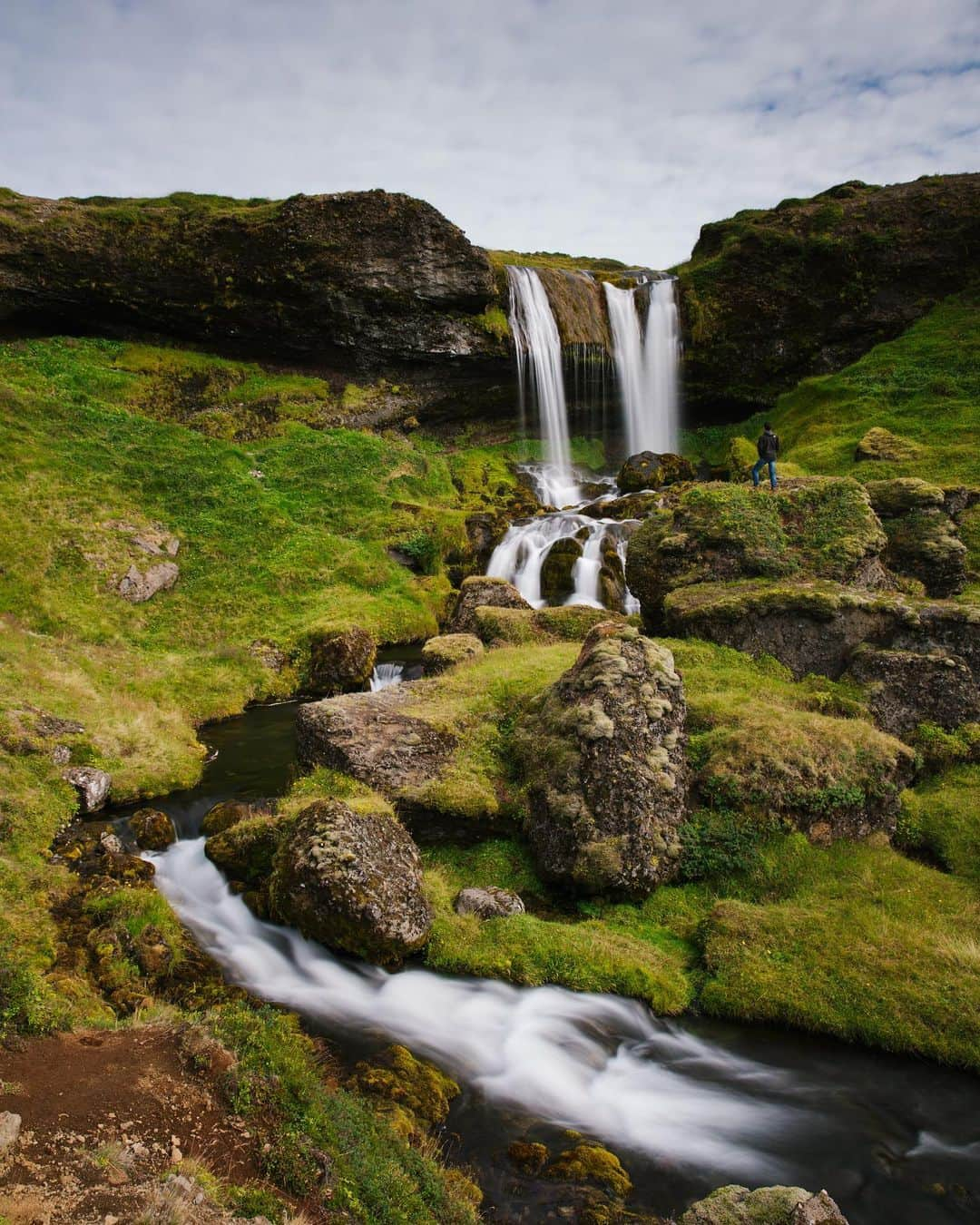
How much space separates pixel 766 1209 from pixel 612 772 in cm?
581

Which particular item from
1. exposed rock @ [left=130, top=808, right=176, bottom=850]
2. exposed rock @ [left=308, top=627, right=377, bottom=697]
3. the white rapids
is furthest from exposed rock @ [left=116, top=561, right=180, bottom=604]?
the white rapids

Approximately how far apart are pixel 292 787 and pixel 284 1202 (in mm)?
8049

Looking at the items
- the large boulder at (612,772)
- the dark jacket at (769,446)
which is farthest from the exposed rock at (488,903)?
the dark jacket at (769,446)

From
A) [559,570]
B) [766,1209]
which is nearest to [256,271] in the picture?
[559,570]

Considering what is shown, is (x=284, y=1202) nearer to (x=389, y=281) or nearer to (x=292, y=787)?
(x=292, y=787)

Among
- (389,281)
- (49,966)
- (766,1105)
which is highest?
(389,281)

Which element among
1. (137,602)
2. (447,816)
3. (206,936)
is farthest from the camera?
(137,602)

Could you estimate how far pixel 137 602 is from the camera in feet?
78.3

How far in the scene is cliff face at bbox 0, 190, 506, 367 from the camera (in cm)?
3572

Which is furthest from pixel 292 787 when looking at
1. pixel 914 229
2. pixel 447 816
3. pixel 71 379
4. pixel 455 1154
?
pixel 914 229

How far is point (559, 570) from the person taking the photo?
26.8 meters

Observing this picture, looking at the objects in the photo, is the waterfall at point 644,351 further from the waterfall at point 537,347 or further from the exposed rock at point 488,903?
the exposed rock at point 488,903

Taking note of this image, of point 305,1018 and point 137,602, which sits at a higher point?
point 137,602

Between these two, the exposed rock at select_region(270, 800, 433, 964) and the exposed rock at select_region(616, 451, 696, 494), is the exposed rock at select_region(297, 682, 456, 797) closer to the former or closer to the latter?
the exposed rock at select_region(270, 800, 433, 964)
